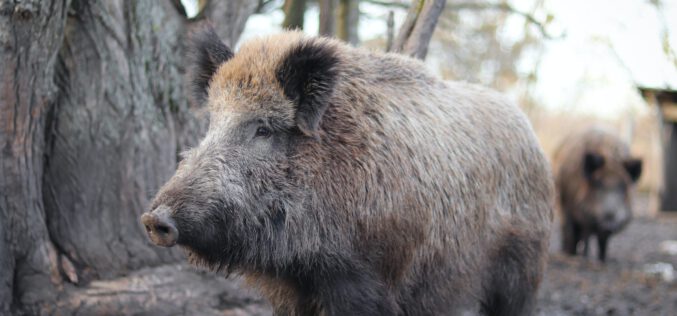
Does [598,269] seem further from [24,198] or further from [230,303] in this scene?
[24,198]

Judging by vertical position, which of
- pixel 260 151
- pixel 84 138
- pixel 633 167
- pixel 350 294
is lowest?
pixel 633 167

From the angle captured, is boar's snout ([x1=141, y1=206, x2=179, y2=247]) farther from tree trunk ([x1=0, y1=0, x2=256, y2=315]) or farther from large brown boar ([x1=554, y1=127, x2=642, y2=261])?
large brown boar ([x1=554, y1=127, x2=642, y2=261])

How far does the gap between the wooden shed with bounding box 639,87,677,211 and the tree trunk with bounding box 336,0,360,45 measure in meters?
9.82

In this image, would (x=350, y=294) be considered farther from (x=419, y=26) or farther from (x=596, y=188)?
(x=596, y=188)

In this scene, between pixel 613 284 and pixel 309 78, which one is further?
pixel 613 284

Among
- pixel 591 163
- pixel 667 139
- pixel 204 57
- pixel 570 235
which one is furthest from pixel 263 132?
pixel 667 139

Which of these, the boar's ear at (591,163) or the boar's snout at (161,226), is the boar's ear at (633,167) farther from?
the boar's snout at (161,226)

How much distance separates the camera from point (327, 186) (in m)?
3.73

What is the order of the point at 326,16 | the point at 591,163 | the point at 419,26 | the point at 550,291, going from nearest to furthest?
1. the point at 419,26
2. the point at 326,16
3. the point at 550,291
4. the point at 591,163

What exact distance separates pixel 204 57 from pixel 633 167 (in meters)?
8.84

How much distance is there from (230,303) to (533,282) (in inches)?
89.8

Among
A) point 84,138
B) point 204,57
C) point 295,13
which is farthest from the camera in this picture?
point 295,13

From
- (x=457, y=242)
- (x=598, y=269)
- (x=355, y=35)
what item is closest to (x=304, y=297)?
(x=457, y=242)

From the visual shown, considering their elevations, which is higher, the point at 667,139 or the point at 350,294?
the point at 350,294
